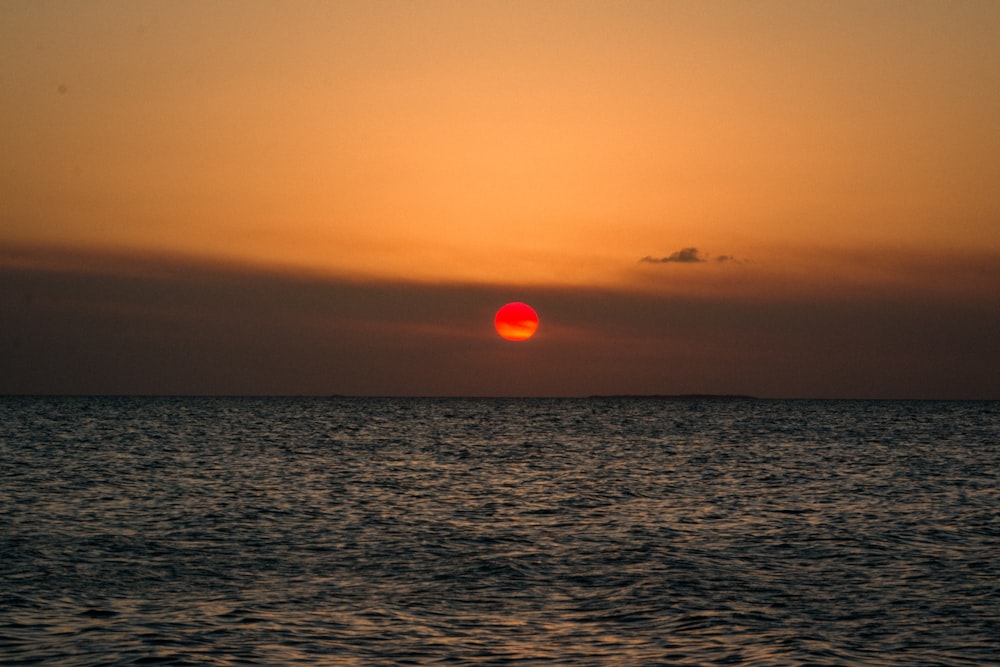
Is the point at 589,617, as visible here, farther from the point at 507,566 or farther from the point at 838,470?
the point at 838,470

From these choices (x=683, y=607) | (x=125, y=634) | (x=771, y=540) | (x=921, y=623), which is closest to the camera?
(x=125, y=634)

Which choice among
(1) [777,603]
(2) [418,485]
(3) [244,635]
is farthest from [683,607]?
(2) [418,485]

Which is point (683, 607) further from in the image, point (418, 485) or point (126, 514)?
point (418, 485)

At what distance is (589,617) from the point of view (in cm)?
2248

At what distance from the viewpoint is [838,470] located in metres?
65.4

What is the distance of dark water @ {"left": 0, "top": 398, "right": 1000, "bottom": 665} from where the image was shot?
1994 centimetres

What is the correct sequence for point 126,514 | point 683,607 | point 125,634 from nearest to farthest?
1. point 125,634
2. point 683,607
3. point 126,514

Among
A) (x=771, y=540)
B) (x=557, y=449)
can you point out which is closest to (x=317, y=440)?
(x=557, y=449)

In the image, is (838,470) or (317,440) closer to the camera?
(838,470)

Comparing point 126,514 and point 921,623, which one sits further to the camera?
point 126,514

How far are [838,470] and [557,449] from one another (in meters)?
30.1

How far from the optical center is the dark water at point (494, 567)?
65.4 feet

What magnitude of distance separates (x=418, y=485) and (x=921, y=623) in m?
33.7

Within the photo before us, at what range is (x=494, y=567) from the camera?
28703 millimetres
